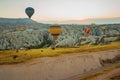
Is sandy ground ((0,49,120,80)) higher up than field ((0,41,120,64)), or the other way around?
Result: field ((0,41,120,64))

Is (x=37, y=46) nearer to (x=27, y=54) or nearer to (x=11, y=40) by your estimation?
(x=11, y=40)

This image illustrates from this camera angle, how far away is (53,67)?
2222 cm

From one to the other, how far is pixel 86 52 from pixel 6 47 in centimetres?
829

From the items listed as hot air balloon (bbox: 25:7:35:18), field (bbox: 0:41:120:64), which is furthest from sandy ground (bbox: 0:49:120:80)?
hot air balloon (bbox: 25:7:35:18)

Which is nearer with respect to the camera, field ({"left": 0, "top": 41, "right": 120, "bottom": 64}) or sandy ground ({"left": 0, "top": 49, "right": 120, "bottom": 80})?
sandy ground ({"left": 0, "top": 49, "right": 120, "bottom": 80})

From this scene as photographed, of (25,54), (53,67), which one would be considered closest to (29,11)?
(25,54)

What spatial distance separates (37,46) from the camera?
2845 cm

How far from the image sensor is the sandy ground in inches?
767

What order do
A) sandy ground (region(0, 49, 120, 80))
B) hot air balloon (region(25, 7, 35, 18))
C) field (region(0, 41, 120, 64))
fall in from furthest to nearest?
hot air balloon (region(25, 7, 35, 18)) < field (region(0, 41, 120, 64)) < sandy ground (region(0, 49, 120, 80))

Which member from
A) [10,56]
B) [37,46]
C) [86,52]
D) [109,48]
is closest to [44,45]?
[37,46]

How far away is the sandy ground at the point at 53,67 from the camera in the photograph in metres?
19.5

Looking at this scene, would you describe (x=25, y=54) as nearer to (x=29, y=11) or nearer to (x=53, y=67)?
(x=53, y=67)

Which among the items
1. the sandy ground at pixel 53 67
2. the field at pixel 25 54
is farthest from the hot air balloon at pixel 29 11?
the sandy ground at pixel 53 67

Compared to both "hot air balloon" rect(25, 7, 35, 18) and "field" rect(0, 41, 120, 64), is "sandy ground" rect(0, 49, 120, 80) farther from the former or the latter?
"hot air balloon" rect(25, 7, 35, 18)
